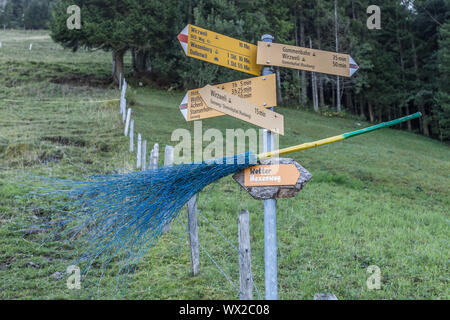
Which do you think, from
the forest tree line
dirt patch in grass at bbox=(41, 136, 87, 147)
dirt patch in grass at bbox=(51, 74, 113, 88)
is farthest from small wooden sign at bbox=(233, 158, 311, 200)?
dirt patch in grass at bbox=(51, 74, 113, 88)

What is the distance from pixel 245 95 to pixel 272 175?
0.63 metres

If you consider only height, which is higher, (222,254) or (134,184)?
(134,184)

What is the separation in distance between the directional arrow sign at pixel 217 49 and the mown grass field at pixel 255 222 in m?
2.33

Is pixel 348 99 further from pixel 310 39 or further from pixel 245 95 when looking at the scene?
pixel 245 95

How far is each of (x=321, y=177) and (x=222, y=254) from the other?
5.50 m

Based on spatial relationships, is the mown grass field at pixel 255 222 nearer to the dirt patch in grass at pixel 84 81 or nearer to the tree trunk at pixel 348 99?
the dirt patch in grass at pixel 84 81

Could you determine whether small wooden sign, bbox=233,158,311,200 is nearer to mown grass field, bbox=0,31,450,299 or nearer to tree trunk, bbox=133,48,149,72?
mown grass field, bbox=0,31,450,299

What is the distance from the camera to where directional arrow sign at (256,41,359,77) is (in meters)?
2.79

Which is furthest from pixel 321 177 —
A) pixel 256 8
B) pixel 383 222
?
pixel 256 8

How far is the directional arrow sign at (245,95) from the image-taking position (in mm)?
2787

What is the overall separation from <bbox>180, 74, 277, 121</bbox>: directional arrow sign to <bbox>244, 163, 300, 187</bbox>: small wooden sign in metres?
0.47

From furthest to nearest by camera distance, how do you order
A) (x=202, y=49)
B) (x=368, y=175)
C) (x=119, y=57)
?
(x=119, y=57)
(x=368, y=175)
(x=202, y=49)

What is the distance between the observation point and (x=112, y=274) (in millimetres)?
4398
